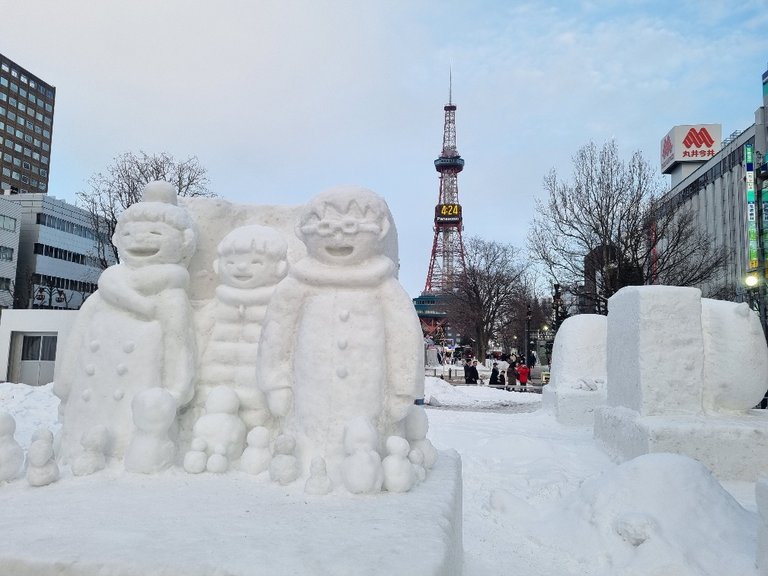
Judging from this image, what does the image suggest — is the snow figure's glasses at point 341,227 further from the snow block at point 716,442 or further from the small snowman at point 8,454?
the snow block at point 716,442

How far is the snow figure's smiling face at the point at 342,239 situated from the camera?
135 inches

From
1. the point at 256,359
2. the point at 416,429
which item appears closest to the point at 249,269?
the point at 256,359

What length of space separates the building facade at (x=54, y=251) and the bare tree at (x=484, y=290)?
76.5ft

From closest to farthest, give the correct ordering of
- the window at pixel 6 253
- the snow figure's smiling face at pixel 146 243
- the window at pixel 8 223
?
the snow figure's smiling face at pixel 146 243
the window at pixel 8 223
the window at pixel 6 253

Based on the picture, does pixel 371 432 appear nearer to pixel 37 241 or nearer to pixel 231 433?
pixel 231 433

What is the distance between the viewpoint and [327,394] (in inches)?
130

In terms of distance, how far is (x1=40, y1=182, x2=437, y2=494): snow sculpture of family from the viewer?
3236 millimetres

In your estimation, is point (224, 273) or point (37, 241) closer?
point (224, 273)

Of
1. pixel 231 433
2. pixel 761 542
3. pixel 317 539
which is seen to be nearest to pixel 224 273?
pixel 231 433

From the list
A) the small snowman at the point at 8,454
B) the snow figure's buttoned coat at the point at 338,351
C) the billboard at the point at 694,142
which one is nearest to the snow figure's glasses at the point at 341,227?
the snow figure's buttoned coat at the point at 338,351

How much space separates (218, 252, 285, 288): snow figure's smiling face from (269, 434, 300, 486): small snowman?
1.28 m

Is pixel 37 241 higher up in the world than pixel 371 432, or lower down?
higher up

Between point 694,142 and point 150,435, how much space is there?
177 feet

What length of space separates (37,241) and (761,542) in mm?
42800
